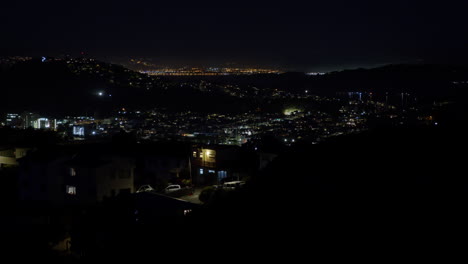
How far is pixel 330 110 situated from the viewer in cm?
3588

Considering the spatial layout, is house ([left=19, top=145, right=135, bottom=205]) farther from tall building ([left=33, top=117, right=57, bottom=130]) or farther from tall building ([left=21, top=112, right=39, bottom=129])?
tall building ([left=21, top=112, right=39, bottom=129])

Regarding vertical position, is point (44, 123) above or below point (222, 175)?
above

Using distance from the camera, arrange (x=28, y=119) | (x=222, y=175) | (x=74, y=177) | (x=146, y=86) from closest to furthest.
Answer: (x=74, y=177)
(x=222, y=175)
(x=28, y=119)
(x=146, y=86)

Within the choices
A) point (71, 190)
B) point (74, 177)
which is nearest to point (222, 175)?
point (74, 177)

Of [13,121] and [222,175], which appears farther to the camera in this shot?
[13,121]

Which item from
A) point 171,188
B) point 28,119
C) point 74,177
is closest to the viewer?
point 171,188

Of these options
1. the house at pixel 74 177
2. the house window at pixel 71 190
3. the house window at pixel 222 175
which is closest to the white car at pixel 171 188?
the house at pixel 74 177

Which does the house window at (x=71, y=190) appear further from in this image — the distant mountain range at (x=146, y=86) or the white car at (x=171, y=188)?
the distant mountain range at (x=146, y=86)

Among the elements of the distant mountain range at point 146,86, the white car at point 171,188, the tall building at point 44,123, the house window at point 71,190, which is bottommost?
the house window at point 71,190

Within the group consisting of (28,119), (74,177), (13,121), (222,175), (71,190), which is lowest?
(71,190)

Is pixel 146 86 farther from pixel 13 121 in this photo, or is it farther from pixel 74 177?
pixel 74 177

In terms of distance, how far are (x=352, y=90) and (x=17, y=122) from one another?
107ft

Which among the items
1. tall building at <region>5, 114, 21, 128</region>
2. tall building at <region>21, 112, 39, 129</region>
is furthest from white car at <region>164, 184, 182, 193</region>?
tall building at <region>5, 114, 21, 128</region>

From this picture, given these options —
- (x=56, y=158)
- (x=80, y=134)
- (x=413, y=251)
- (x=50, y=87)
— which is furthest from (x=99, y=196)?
(x=50, y=87)
